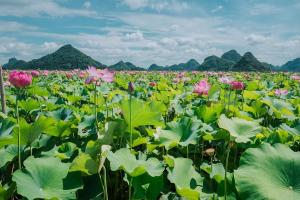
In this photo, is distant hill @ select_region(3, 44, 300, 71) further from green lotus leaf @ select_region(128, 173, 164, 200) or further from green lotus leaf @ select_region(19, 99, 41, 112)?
green lotus leaf @ select_region(128, 173, 164, 200)

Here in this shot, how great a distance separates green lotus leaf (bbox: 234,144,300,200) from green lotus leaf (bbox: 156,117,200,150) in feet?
1.83

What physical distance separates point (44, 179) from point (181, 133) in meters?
0.87

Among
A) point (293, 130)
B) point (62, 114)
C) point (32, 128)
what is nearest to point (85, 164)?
point (32, 128)

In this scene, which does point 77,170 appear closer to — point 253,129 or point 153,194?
point 153,194

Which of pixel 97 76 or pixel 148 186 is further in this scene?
pixel 97 76

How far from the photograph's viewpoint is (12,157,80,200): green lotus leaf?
1.37 m

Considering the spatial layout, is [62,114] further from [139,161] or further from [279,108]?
[279,108]

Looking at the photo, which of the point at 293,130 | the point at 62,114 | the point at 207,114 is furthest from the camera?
the point at 62,114

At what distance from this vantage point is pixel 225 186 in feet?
4.52

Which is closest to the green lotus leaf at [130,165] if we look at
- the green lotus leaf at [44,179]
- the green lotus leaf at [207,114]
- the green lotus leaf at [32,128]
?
the green lotus leaf at [44,179]

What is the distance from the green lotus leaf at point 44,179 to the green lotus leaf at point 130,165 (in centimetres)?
18

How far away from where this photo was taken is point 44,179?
1.45 m

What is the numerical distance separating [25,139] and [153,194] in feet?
2.35

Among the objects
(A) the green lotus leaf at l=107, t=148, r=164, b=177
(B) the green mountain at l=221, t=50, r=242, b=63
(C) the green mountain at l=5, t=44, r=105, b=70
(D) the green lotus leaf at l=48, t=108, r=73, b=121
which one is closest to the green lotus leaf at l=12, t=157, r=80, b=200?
(A) the green lotus leaf at l=107, t=148, r=164, b=177
